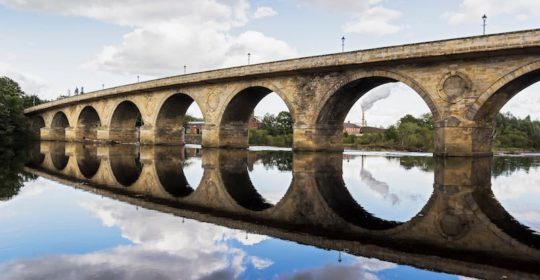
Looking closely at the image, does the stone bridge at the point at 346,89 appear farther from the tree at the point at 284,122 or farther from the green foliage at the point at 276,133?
the tree at the point at 284,122

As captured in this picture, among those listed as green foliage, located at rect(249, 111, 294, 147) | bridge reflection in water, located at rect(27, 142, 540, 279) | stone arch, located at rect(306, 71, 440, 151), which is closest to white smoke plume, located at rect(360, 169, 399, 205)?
bridge reflection in water, located at rect(27, 142, 540, 279)

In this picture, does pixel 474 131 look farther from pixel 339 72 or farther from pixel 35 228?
pixel 35 228

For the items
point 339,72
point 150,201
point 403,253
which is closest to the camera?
point 403,253

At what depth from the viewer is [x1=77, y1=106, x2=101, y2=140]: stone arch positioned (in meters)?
49.4

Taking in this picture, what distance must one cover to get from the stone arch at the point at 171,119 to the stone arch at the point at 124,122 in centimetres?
610

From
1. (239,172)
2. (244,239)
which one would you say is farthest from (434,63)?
(244,239)

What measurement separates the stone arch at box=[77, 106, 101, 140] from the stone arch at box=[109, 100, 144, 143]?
5.64 m

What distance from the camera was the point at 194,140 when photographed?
193ft

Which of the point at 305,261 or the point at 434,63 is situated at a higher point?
the point at 434,63

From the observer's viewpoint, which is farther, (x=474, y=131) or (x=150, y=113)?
(x=150, y=113)

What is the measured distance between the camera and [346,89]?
24.4 metres

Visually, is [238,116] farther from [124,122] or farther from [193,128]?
[193,128]

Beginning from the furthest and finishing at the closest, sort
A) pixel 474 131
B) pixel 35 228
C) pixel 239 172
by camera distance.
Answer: pixel 474 131, pixel 239 172, pixel 35 228

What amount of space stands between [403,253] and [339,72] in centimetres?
1925
